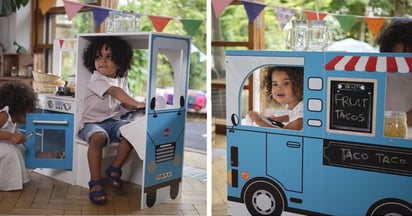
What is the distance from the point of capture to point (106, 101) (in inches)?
71.6

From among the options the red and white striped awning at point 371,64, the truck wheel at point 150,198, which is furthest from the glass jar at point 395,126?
the truck wheel at point 150,198

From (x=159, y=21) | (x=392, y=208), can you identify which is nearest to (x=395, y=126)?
(x=392, y=208)

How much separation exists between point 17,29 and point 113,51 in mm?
337

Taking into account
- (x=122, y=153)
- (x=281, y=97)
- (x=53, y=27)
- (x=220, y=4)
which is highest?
(x=220, y=4)

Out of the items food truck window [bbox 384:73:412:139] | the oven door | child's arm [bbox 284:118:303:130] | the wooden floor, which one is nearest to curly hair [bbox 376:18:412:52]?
food truck window [bbox 384:73:412:139]

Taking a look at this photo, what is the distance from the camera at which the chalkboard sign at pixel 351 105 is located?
1.18 meters

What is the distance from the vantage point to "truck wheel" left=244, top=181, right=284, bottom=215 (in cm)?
135

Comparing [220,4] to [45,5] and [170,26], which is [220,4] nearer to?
[45,5]

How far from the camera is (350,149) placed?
1.21 meters

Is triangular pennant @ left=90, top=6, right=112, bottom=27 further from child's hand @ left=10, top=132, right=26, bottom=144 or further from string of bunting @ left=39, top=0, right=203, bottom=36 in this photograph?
child's hand @ left=10, top=132, right=26, bottom=144

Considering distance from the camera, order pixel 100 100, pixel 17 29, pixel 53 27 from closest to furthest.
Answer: pixel 17 29 → pixel 53 27 → pixel 100 100

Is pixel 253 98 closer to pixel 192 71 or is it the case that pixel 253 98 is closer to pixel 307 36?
pixel 307 36

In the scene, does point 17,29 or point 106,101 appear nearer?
point 17,29

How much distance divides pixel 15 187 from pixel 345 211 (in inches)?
43.7
